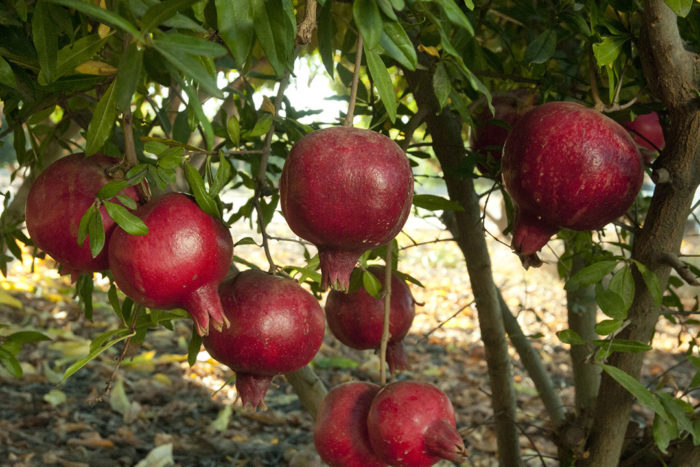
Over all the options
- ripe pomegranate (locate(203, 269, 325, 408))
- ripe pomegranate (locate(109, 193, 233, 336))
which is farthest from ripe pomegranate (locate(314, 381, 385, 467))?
ripe pomegranate (locate(109, 193, 233, 336))

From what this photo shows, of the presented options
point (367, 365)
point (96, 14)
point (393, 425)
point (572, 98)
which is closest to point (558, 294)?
point (367, 365)

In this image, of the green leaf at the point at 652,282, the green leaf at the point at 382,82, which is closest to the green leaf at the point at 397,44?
the green leaf at the point at 382,82

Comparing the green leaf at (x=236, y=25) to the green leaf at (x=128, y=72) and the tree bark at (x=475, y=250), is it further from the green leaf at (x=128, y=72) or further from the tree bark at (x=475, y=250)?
the tree bark at (x=475, y=250)

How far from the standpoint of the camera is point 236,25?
2.09 feet

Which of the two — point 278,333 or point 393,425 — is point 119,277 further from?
point 393,425

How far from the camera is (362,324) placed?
3.72 ft

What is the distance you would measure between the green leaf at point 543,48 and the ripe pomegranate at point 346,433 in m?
0.56

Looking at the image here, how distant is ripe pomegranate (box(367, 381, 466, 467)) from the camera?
2.95ft

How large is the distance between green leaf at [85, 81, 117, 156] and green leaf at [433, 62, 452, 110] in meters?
0.39

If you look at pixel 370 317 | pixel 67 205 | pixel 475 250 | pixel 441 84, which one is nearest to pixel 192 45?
pixel 67 205

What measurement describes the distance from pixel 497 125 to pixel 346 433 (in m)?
0.54

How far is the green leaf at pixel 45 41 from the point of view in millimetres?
741

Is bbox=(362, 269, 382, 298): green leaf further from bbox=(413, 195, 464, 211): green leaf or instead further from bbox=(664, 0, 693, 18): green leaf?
bbox=(664, 0, 693, 18): green leaf

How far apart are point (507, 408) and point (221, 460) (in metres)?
1.04
